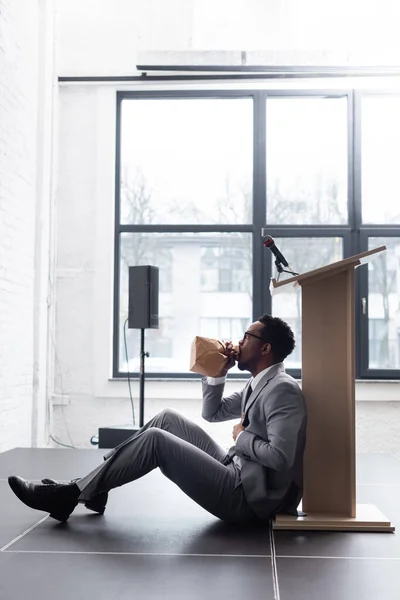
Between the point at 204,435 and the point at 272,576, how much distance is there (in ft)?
3.13

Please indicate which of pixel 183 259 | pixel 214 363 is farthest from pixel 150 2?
pixel 214 363

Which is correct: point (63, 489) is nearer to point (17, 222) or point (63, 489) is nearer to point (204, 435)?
point (204, 435)

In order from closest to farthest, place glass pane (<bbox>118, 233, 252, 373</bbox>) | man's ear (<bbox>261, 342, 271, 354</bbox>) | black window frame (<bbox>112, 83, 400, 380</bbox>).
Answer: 1. man's ear (<bbox>261, 342, 271, 354</bbox>)
2. black window frame (<bbox>112, 83, 400, 380</bbox>)
3. glass pane (<bbox>118, 233, 252, 373</bbox>)

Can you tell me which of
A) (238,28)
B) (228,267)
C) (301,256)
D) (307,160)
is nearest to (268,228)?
(301,256)

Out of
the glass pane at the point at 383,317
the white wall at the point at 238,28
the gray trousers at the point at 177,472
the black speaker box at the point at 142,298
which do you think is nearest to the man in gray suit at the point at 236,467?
the gray trousers at the point at 177,472

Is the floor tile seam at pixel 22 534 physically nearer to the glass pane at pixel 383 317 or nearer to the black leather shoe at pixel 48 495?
the black leather shoe at pixel 48 495

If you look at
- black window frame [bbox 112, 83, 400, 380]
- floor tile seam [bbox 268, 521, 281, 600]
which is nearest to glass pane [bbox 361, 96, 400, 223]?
black window frame [bbox 112, 83, 400, 380]

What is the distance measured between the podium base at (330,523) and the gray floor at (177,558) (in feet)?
0.12

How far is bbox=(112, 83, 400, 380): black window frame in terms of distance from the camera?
6582 millimetres

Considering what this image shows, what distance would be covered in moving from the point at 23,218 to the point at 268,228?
206cm

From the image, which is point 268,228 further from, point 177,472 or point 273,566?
point 273,566

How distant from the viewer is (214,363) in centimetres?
321

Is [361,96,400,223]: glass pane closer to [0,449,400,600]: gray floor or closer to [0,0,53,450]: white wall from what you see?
[0,0,53,450]: white wall

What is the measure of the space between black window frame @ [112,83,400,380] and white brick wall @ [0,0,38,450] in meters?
0.90
